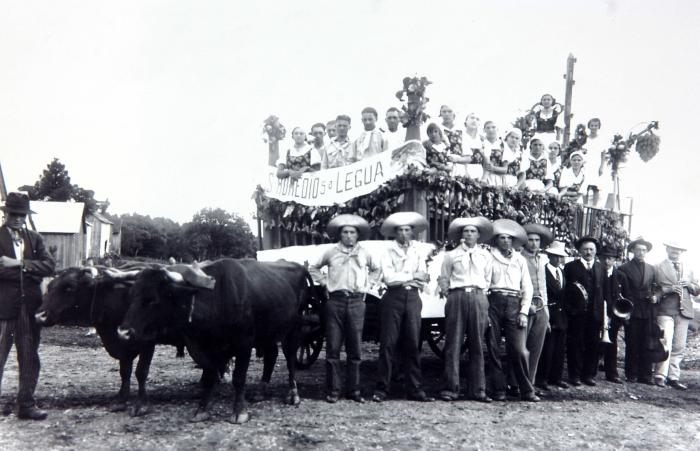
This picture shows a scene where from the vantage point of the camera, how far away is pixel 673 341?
953cm

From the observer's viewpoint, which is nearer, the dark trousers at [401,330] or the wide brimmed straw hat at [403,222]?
the dark trousers at [401,330]

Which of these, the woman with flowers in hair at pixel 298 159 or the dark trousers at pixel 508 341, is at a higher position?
the woman with flowers in hair at pixel 298 159

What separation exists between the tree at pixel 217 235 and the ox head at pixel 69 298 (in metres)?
69.9

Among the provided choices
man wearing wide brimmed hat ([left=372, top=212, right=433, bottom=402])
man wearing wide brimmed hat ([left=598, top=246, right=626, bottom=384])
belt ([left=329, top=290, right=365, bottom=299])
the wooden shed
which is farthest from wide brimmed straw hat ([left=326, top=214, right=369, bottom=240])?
the wooden shed

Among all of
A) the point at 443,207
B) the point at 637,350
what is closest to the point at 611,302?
the point at 637,350

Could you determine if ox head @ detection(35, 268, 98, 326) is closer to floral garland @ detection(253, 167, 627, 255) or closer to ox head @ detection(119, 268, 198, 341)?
ox head @ detection(119, 268, 198, 341)

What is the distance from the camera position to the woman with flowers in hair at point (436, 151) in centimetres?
866

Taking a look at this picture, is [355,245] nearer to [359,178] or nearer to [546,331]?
[359,178]

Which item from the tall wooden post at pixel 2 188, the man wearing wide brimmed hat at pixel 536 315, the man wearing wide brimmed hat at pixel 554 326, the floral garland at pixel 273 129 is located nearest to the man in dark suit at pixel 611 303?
the man wearing wide brimmed hat at pixel 554 326

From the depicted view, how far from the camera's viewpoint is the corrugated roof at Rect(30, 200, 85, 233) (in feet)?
143

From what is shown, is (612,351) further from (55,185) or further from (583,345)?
(55,185)

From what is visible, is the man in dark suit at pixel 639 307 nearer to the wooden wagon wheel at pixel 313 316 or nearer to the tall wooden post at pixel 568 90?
the wooden wagon wheel at pixel 313 316

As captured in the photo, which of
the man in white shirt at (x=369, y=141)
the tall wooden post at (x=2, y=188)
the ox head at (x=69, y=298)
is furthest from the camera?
the man in white shirt at (x=369, y=141)

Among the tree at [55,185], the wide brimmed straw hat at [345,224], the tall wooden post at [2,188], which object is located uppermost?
the tree at [55,185]
